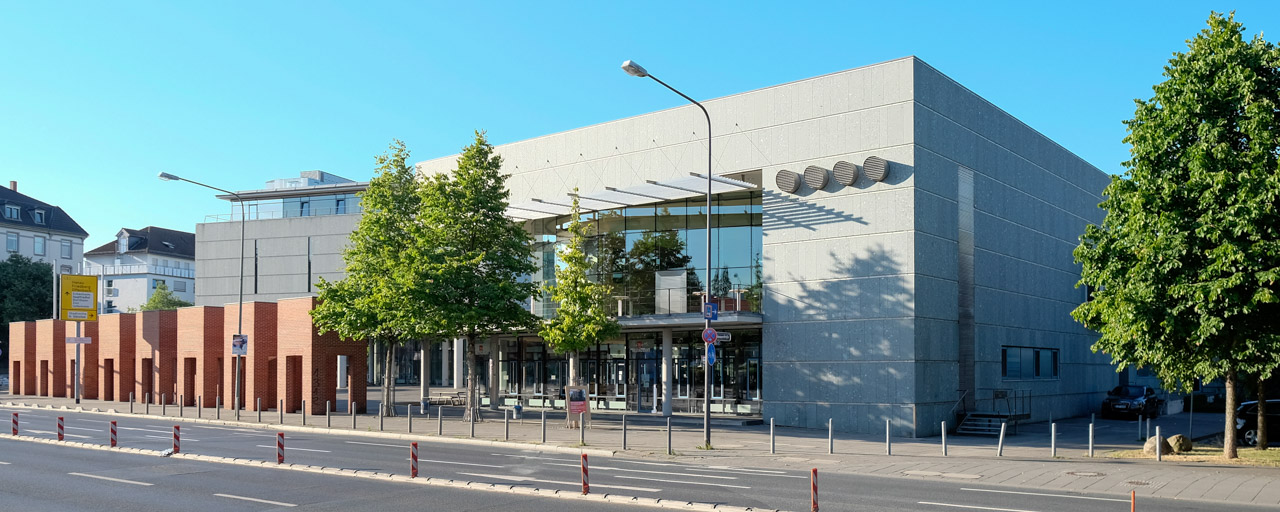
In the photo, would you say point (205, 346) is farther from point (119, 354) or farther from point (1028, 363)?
point (1028, 363)

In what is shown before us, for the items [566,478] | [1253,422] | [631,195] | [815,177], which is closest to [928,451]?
[815,177]

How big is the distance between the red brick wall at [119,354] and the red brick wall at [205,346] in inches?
259

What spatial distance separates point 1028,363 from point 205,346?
3694cm

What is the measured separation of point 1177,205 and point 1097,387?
25.3m

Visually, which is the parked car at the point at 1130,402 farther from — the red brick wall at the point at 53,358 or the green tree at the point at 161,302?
the green tree at the point at 161,302

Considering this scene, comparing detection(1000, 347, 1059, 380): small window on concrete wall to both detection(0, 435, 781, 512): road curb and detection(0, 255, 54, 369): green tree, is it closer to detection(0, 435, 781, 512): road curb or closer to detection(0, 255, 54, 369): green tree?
detection(0, 435, 781, 512): road curb

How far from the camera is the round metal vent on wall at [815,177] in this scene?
106 feet

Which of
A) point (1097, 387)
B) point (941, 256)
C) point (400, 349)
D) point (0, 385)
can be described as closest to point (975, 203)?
point (941, 256)

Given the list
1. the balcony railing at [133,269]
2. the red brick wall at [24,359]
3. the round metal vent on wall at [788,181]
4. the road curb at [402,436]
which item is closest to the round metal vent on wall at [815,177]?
the round metal vent on wall at [788,181]

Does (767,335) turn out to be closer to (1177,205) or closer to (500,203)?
(500,203)

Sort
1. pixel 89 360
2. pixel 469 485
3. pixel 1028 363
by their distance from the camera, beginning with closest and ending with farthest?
pixel 469 485, pixel 1028 363, pixel 89 360

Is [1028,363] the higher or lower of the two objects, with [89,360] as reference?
higher

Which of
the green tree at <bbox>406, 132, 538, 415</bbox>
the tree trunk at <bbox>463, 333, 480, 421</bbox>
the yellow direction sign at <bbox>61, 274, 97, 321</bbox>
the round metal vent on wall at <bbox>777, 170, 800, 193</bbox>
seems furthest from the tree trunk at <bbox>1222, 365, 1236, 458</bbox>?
the yellow direction sign at <bbox>61, 274, 97, 321</bbox>

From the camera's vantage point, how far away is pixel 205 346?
4709 cm
